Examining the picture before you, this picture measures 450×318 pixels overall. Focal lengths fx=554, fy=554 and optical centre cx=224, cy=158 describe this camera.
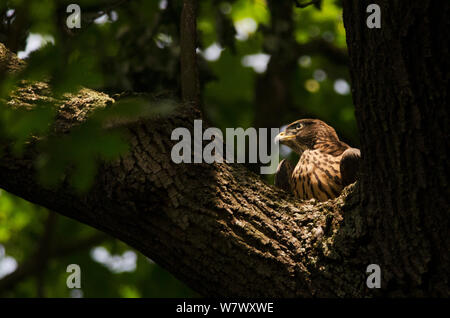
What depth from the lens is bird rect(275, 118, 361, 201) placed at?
13.6 feet

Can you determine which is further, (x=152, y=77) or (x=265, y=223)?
(x=152, y=77)

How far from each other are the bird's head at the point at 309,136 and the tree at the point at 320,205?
5.96ft

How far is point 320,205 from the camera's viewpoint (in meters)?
3.30

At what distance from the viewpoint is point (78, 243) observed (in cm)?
680

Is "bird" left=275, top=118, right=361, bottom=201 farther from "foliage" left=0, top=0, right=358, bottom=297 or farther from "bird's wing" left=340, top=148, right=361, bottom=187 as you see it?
"foliage" left=0, top=0, right=358, bottom=297

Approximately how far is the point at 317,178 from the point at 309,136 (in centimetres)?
86

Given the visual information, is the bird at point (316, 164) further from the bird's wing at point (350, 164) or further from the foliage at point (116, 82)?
the foliage at point (116, 82)

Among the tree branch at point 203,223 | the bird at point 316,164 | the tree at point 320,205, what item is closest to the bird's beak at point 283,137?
the bird at point 316,164

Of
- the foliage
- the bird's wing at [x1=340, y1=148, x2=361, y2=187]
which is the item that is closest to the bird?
the bird's wing at [x1=340, y1=148, x2=361, y2=187]

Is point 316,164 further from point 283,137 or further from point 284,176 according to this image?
point 283,137

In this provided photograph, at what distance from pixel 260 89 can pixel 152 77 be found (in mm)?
3370

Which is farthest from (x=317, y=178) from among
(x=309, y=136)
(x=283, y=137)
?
(x=283, y=137)
